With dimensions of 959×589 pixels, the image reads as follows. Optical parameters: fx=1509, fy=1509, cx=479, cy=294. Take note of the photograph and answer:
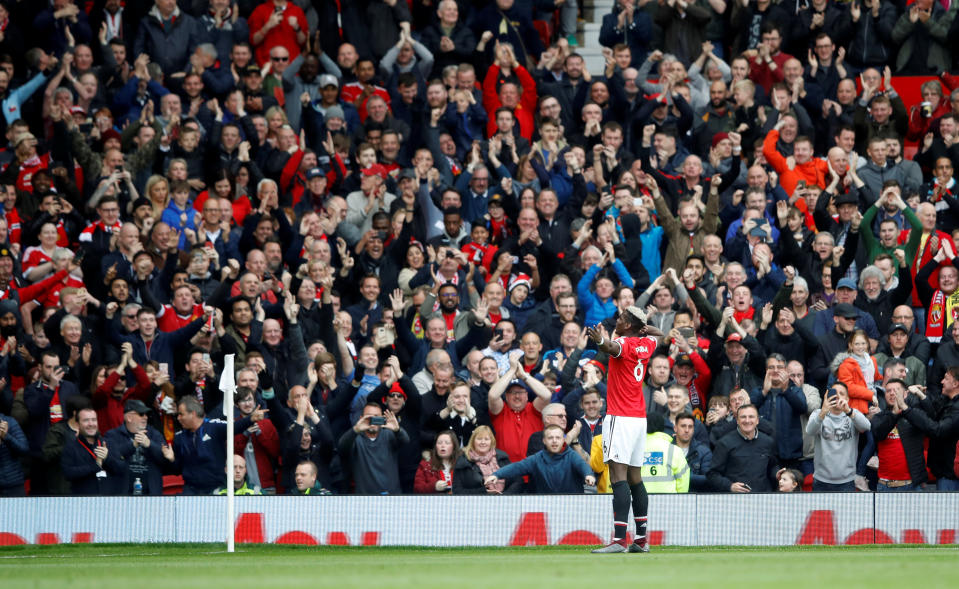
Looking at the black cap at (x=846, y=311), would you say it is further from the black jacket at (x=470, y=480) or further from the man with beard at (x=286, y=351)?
the man with beard at (x=286, y=351)

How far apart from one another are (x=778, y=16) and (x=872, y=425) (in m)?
8.83

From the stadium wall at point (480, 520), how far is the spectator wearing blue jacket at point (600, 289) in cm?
380

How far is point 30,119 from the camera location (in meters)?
22.4

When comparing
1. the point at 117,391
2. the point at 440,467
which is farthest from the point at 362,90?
the point at 440,467

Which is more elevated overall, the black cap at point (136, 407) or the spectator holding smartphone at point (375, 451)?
the black cap at point (136, 407)

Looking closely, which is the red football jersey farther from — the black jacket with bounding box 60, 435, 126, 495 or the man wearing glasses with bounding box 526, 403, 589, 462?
the black jacket with bounding box 60, 435, 126, 495

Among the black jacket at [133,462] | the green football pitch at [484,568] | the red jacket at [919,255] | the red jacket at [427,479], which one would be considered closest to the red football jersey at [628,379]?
the green football pitch at [484,568]

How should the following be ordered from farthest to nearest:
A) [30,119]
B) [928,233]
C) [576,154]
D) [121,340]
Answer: [30,119] < [576,154] < [928,233] < [121,340]

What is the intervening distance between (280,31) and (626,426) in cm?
1255

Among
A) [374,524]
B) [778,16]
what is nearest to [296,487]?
[374,524]

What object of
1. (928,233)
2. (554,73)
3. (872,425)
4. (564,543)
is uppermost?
(554,73)

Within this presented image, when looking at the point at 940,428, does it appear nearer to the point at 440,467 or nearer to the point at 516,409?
the point at 516,409

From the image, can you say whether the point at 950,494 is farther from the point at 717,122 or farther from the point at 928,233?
the point at 717,122

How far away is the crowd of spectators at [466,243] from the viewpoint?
16.7 meters
